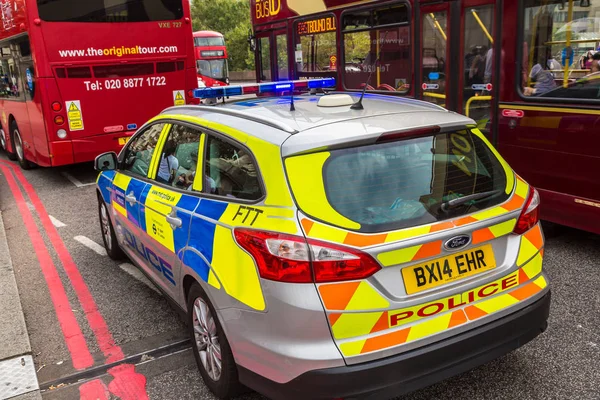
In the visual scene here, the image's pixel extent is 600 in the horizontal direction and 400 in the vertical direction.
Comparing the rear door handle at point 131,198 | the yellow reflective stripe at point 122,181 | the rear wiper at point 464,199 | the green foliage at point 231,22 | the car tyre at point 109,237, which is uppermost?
the green foliage at point 231,22

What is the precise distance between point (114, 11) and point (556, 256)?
7675 millimetres

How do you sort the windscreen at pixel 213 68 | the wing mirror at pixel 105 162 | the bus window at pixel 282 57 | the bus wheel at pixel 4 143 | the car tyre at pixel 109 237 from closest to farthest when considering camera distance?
the wing mirror at pixel 105 162 → the car tyre at pixel 109 237 → the bus window at pixel 282 57 → the bus wheel at pixel 4 143 → the windscreen at pixel 213 68

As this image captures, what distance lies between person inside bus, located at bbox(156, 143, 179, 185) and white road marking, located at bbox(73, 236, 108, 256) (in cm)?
236

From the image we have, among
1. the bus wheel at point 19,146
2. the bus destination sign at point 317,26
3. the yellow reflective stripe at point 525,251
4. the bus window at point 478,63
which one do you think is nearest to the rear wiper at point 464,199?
the yellow reflective stripe at point 525,251

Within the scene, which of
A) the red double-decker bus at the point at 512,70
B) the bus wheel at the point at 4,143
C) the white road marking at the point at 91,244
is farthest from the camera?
the bus wheel at the point at 4,143

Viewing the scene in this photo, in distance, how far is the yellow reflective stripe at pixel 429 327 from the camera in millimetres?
2602

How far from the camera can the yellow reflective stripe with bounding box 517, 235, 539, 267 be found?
296 cm

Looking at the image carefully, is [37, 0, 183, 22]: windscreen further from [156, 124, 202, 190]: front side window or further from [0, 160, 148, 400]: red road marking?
[156, 124, 202, 190]: front side window

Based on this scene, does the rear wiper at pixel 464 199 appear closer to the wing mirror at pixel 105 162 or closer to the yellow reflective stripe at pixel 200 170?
the yellow reflective stripe at pixel 200 170

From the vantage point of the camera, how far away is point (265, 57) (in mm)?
11133

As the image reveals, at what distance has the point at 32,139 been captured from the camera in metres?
10.1

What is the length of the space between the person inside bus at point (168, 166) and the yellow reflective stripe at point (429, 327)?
1.96 meters

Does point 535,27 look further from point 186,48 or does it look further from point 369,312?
point 186,48

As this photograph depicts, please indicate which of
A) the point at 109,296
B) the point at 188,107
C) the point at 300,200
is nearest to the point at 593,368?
the point at 300,200
